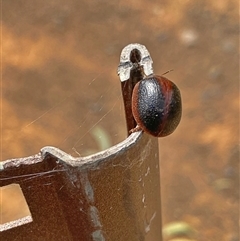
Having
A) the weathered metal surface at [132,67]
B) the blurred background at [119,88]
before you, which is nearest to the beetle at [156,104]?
the weathered metal surface at [132,67]

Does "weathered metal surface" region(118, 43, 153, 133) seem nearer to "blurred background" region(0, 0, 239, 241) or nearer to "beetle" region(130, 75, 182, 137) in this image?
"beetle" region(130, 75, 182, 137)

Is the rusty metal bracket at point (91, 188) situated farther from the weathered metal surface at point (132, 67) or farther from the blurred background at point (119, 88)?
the blurred background at point (119, 88)

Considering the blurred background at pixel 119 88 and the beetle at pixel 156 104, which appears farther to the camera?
the blurred background at pixel 119 88

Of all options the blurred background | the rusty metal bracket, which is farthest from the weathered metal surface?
the blurred background

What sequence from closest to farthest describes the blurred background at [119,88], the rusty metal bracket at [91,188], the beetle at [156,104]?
the rusty metal bracket at [91,188] < the beetle at [156,104] < the blurred background at [119,88]

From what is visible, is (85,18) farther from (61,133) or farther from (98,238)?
(98,238)

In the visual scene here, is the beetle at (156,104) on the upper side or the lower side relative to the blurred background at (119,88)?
lower
